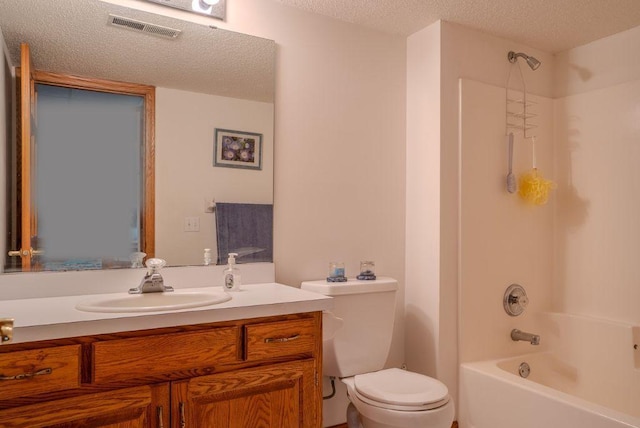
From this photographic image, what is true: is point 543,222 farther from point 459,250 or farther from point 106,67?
point 106,67

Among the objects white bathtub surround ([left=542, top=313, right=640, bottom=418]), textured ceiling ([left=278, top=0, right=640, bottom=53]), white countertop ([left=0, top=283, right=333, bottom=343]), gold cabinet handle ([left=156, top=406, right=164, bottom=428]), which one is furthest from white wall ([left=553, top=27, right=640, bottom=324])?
gold cabinet handle ([left=156, top=406, right=164, bottom=428])

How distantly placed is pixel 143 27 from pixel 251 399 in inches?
60.8

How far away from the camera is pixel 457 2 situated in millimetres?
2344

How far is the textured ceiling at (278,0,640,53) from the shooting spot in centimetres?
235

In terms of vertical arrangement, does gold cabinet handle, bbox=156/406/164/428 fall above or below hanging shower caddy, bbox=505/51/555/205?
below

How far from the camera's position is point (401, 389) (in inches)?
80.0

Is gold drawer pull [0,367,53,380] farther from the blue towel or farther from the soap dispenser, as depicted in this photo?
the blue towel

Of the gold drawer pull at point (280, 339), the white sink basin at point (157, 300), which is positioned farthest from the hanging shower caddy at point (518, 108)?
the white sink basin at point (157, 300)

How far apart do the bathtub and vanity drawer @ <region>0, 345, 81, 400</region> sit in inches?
71.8

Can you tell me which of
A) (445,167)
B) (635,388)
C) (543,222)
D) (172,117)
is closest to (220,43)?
(172,117)

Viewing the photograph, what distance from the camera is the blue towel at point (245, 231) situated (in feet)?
7.13

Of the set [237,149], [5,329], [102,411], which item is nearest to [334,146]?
[237,149]

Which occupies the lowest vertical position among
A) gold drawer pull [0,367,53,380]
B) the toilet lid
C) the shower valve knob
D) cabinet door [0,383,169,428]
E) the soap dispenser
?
Answer: the toilet lid

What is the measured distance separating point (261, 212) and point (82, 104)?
2.84ft
